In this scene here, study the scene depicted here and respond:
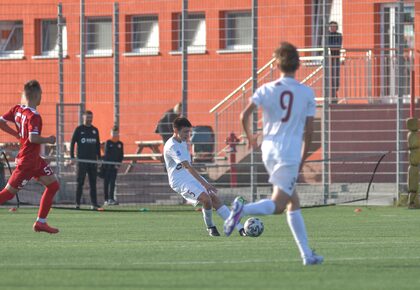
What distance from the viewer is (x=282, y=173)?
41.4ft

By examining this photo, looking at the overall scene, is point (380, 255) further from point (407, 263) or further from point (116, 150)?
point (116, 150)

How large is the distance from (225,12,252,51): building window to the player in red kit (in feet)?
64.8

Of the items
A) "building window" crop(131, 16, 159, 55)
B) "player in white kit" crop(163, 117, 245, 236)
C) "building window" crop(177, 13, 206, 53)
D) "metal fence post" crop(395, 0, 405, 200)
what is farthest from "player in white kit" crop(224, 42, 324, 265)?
"building window" crop(177, 13, 206, 53)

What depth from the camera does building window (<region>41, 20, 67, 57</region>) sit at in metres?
40.6

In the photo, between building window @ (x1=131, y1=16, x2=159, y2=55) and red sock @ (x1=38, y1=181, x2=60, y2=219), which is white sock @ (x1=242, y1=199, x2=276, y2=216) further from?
building window @ (x1=131, y1=16, x2=159, y2=55)

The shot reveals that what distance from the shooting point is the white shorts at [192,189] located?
61.7 feet

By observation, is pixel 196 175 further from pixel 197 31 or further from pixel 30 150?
pixel 197 31

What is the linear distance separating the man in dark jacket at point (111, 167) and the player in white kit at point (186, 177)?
9.94m

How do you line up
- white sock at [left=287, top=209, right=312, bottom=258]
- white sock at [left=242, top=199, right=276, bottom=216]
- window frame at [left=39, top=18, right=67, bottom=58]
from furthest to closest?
window frame at [left=39, top=18, right=67, bottom=58], white sock at [left=287, top=209, right=312, bottom=258], white sock at [left=242, top=199, right=276, bottom=216]

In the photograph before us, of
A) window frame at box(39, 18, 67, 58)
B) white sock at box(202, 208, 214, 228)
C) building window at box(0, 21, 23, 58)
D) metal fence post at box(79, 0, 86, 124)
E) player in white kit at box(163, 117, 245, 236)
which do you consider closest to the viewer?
white sock at box(202, 208, 214, 228)

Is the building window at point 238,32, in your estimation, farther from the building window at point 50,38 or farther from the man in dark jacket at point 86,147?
the man in dark jacket at point 86,147

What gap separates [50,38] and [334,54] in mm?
13531

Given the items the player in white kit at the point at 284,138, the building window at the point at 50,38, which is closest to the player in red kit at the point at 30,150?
the player in white kit at the point at 284,138

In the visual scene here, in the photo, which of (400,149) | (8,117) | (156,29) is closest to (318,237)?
(8,117)
